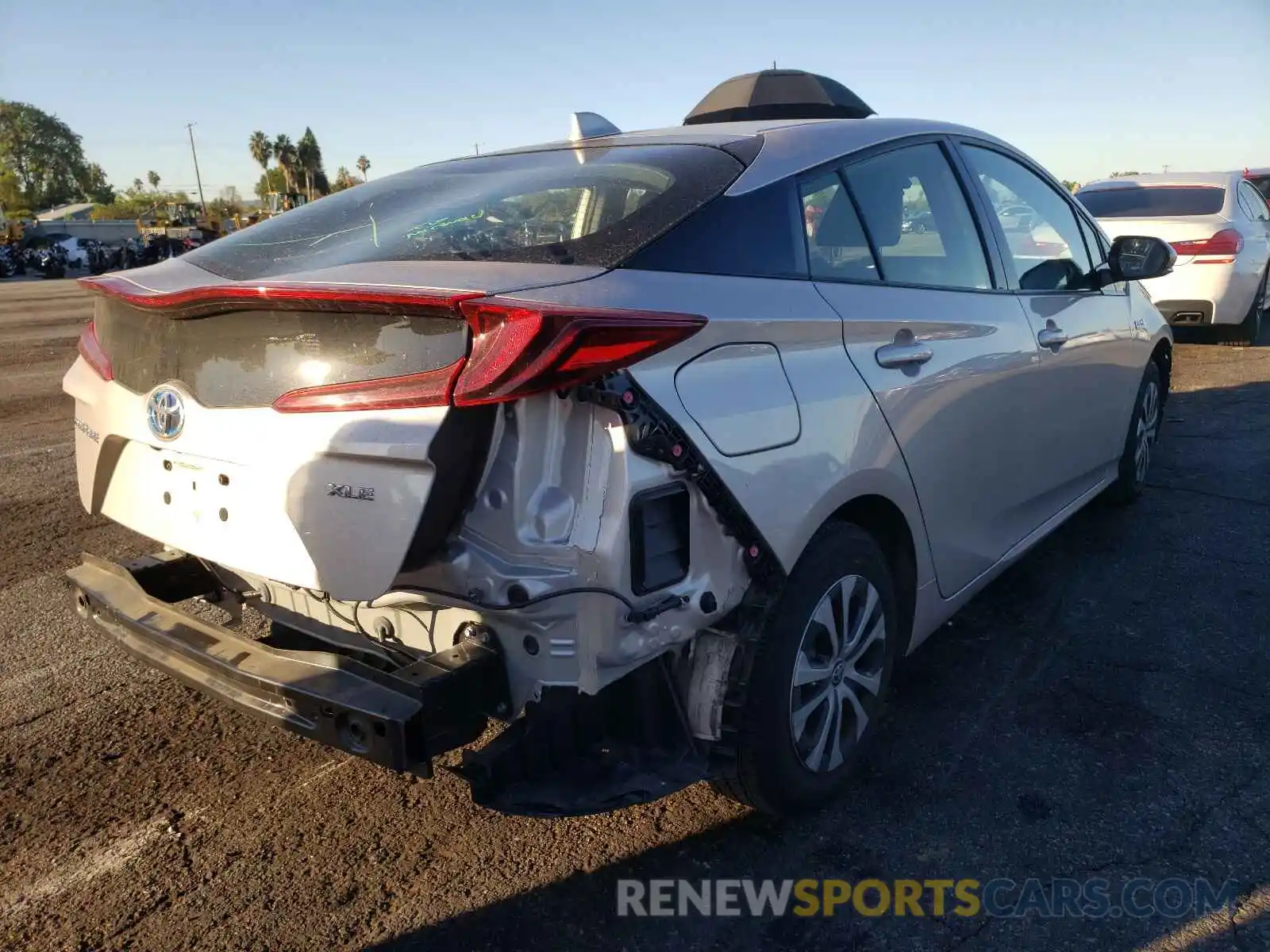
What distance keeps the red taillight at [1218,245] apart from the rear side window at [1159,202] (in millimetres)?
325

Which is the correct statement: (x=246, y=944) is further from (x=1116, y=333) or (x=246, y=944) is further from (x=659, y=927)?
(x=1116, y=333)

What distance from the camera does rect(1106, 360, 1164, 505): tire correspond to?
16.1 ft

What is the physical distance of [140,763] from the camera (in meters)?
2.96

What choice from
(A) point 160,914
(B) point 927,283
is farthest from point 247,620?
(B) point 927,283

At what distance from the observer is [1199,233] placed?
9086mm

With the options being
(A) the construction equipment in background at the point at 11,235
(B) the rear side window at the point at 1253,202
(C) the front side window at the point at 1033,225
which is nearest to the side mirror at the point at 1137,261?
(C) the front side window at the point at 1033,225

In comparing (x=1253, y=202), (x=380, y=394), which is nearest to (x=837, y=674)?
(x=380, y=394)

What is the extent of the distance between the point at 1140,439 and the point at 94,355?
186 inches

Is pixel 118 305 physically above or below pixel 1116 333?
above

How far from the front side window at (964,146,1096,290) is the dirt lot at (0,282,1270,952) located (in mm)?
1371

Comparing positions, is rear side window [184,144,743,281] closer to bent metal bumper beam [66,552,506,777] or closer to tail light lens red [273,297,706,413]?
tail light lens red [273,297,706,413]

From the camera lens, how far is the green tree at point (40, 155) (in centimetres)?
10625

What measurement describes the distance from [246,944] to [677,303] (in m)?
1.77

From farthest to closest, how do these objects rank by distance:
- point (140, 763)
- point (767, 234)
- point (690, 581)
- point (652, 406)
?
point (140, 763), point (767, 234), point (690, 581), point (652, 406)
